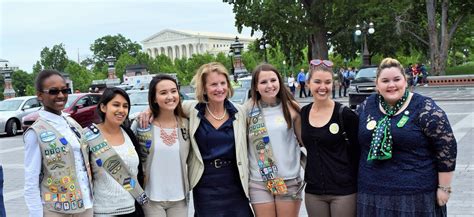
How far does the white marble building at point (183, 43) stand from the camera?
130750 millimetres

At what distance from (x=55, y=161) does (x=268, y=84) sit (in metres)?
1.71

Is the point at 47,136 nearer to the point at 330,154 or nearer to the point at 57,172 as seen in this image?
the point at 57,172

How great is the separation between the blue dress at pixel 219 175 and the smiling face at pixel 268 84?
376mm

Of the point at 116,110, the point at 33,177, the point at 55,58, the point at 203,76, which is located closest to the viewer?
the point at 33,177

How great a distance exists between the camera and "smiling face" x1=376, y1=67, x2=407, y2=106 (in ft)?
10.9

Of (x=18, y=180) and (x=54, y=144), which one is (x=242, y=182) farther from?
(x=18, y=180)

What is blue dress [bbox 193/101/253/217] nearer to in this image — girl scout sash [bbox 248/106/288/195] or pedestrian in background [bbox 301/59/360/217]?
girl scout sash [bbox 248/106/288/195]

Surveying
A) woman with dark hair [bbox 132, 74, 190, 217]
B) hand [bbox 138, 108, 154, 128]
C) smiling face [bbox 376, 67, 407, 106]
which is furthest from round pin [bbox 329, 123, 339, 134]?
A: hand [bbox 138, 108, 154, 128]

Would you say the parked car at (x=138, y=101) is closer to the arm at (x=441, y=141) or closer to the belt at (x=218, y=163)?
the belt at (x=218, y=163)

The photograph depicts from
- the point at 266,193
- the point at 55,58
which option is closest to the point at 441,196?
the point at 266,193

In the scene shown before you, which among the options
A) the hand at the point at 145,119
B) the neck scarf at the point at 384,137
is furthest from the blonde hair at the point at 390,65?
the hand at the point at 145,119

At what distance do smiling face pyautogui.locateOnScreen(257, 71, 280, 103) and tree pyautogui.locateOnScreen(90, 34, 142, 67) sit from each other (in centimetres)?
9727

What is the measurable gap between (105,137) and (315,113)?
1.62m

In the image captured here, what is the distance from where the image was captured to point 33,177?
3131 mm
